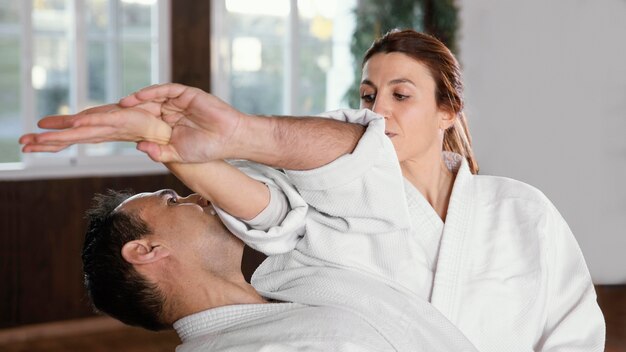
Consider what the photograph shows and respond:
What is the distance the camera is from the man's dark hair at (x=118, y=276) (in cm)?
198

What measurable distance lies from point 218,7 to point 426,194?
3.33 metres

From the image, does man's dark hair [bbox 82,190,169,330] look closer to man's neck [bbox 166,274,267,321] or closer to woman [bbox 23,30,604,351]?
man's neck [bbox 166,274,267,321]

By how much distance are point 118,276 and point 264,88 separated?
3733 mm

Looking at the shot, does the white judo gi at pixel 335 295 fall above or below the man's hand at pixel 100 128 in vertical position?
below

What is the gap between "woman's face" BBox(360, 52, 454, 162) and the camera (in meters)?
2.24

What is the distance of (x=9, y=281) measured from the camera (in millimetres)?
4758

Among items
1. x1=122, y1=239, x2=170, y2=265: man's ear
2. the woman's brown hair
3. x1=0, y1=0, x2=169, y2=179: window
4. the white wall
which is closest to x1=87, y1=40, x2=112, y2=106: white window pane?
x1=0, y1=0, x2=169, y2=179: window

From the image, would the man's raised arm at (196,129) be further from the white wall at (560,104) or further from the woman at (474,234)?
the white wall at (560,104)

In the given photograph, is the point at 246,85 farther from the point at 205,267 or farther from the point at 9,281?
the point at 205,267

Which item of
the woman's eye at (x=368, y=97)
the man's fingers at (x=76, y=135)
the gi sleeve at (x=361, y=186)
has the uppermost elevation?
the man's fingers at (x=76, y=135)

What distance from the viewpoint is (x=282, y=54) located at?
5.66m

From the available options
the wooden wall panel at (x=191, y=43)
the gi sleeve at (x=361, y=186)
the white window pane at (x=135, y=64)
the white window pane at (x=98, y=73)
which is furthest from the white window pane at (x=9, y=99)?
the gi sleeve at (x=361, y=186)

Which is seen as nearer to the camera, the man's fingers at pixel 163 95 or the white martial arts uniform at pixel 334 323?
the man's fingers at pixel 163 95

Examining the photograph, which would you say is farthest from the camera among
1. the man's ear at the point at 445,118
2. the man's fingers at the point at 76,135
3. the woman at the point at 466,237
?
the man's ear at the point at 445,118
